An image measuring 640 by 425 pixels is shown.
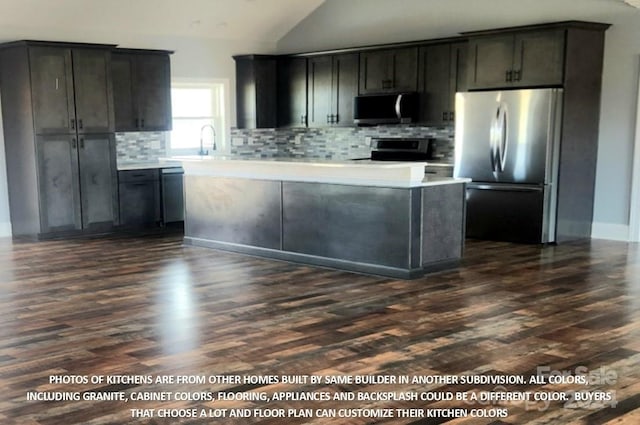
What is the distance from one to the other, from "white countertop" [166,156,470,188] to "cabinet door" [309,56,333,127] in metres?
2.91

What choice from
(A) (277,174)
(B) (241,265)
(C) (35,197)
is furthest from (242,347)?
(C) (35,197)

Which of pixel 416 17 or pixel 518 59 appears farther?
pixel 416 17

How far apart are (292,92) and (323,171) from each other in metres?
4.22

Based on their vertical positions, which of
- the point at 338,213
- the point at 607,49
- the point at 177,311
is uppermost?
the point at 607,49

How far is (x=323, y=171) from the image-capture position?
6.41 m

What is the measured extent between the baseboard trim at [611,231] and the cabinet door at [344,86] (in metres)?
3.41

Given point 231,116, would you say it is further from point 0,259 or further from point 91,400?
point 91,400

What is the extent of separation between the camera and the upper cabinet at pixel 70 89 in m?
Result: 7.95

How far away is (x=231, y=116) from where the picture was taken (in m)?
10.3

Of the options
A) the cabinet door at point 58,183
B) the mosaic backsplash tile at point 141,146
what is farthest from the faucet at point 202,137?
the cabinet door at point 58,183

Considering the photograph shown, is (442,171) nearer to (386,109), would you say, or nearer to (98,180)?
(386,109)

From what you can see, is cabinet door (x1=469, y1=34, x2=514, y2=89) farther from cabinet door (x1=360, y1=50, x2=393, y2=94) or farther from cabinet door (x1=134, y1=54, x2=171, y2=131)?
cabinet door (x1=134, y1=54, x2=171, y2=131)

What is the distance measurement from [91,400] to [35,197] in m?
5.29

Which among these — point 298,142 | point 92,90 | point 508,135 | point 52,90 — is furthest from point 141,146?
point 508,135
